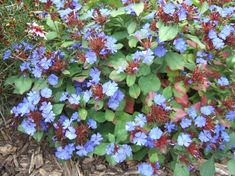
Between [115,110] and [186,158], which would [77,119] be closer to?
[115,110]

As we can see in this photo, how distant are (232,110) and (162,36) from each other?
620 mm

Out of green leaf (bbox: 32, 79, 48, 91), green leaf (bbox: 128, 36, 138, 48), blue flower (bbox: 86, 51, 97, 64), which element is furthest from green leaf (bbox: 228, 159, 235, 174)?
green leaf (bbox: 32, 79, 48, 91)

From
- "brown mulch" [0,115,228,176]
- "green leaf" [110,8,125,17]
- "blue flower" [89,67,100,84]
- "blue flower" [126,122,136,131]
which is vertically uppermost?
"green leaf" [110,8,125,17]

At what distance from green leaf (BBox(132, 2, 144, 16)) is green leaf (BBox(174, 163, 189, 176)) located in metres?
0.91

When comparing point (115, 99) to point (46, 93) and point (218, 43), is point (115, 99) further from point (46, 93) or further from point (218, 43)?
point (218, 43)

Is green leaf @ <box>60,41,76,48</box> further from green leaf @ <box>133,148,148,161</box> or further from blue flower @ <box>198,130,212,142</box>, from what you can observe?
blue flower @ <box>198,130,212,142</box>

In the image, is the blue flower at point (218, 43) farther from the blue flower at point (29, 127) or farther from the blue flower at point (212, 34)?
the blue flower at point (29, 127)

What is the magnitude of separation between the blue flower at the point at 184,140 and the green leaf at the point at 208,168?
0.85 feet

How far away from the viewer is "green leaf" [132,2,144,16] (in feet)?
8.48

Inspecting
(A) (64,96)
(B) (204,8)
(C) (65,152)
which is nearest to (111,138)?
(C) (65,152)

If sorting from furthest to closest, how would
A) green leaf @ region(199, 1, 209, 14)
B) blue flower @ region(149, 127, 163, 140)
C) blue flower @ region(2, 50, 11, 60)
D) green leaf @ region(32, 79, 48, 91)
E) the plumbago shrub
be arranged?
green leaf @ region(199, 1, 209, 14)
blue flower @ region(2, 50, 11, 60)
green leaf @ region(32, 79, 48, 91)
the plumbago shrub
blue flower @ region(149, 127, 163, 140)

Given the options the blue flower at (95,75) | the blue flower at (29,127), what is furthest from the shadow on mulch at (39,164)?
the blue flower at (95,75)

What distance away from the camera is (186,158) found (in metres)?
2.52

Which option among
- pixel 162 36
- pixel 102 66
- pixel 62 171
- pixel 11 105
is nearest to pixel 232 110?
pixel 162 36
